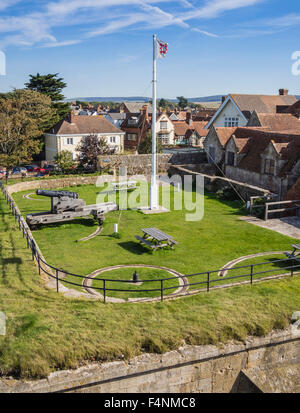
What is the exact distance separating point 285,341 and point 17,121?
37.6 meters

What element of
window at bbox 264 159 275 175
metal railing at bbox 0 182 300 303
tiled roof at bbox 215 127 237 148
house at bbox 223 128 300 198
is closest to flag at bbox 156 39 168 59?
house at bbox 223 128 300 198

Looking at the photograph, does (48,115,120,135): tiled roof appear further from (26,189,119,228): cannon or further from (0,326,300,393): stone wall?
(0,326,300,393): stone wall

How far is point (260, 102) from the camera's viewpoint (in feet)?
168

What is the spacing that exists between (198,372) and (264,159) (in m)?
21.5

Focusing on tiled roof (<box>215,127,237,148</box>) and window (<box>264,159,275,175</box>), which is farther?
tiled roof (<box>215,127,237,148</box>)

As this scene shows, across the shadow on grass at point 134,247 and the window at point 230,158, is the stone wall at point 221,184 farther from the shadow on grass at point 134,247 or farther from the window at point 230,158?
the shadow on grass at point 134,247

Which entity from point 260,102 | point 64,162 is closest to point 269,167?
point 64,162

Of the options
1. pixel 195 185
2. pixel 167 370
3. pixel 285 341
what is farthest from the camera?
pixel 195 185

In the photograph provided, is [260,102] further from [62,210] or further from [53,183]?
[62,210]

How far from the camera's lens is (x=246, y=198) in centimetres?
2666

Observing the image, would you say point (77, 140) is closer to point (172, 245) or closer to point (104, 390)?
point (172, 245)

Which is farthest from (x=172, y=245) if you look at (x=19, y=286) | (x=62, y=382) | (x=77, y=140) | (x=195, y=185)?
(x=77, y=140)

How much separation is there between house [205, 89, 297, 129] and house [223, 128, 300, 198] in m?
12.9

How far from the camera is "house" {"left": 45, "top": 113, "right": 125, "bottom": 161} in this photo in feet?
174
